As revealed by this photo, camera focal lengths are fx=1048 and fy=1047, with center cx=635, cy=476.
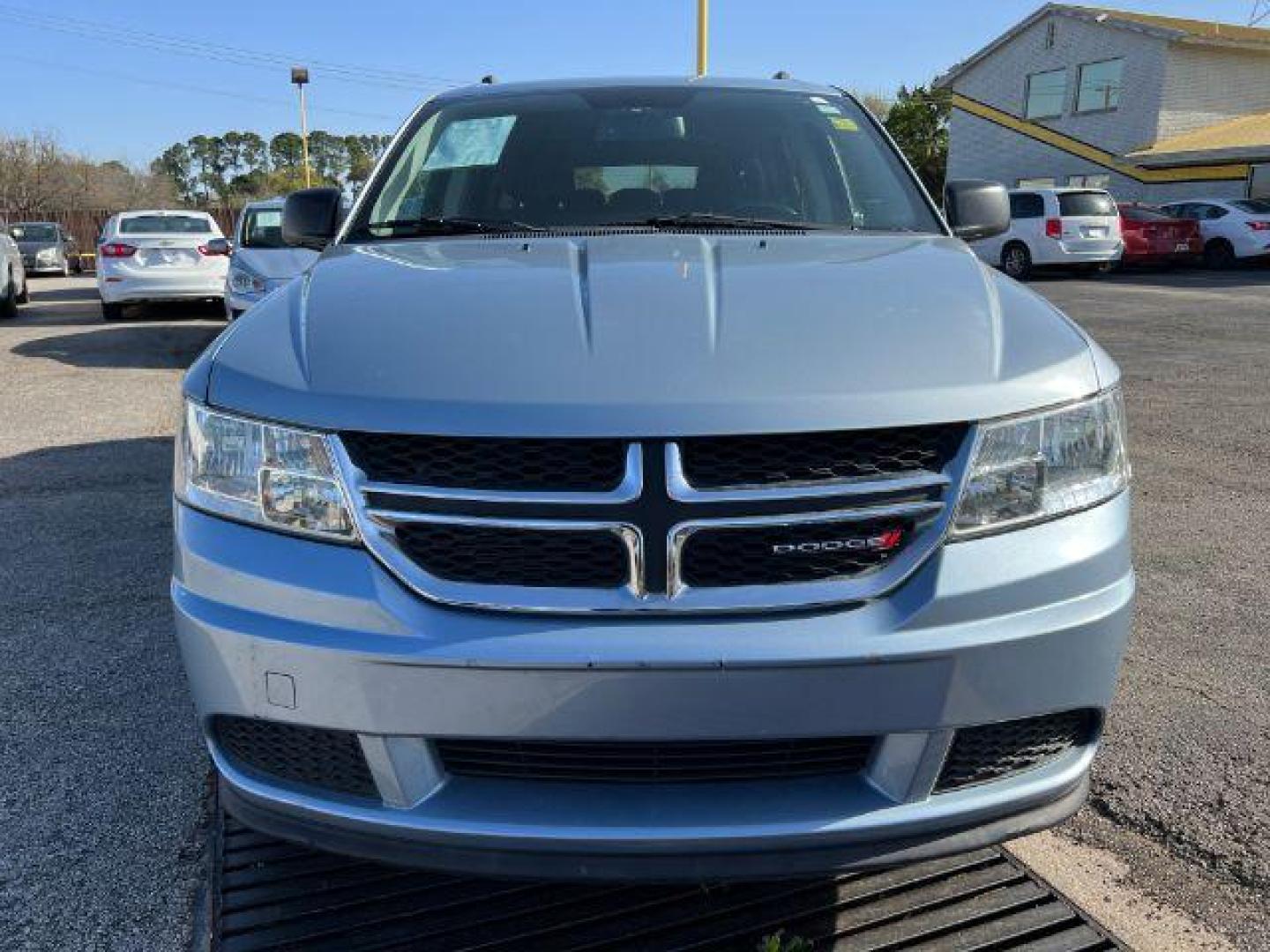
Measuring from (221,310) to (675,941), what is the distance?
13.9 metres

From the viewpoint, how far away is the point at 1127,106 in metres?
30.1

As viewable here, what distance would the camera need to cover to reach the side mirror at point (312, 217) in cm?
332

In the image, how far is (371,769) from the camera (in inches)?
68.8

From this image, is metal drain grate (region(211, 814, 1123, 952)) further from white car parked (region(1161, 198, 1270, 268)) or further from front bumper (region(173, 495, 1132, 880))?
white car parked (region(1161, 198, 1270, 268))

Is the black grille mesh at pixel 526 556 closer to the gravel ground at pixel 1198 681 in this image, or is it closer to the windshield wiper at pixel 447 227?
the windshield wiper at pixel 447 227

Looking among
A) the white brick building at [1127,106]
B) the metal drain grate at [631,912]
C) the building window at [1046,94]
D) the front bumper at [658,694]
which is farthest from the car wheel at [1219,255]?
the front bumper at [658,694]

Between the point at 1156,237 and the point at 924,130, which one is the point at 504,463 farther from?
the point at 924,130

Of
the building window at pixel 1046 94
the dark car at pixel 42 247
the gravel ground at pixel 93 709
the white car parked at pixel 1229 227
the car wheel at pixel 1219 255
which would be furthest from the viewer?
the building window at pixel 1046 94

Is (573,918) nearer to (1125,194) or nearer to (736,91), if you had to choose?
(736,91)

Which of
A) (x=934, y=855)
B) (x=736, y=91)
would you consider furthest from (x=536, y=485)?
(x=736, y=91)

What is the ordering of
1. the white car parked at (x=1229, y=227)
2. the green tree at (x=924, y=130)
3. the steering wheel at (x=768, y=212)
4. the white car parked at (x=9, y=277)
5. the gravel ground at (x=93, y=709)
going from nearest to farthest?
the gravel ground at (x=93, y=709) → the steering wheel at (x=768, y=212) → the white car parked at (x=9, y=277) → the white car parked at (x=1229, y=227) → the green tree at (x=924, y=130)

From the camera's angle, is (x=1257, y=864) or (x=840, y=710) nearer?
(x=840, y=710)

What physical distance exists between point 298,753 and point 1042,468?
1388 mm

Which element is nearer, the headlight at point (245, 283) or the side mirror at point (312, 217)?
the side mirror at point (312, 217)
